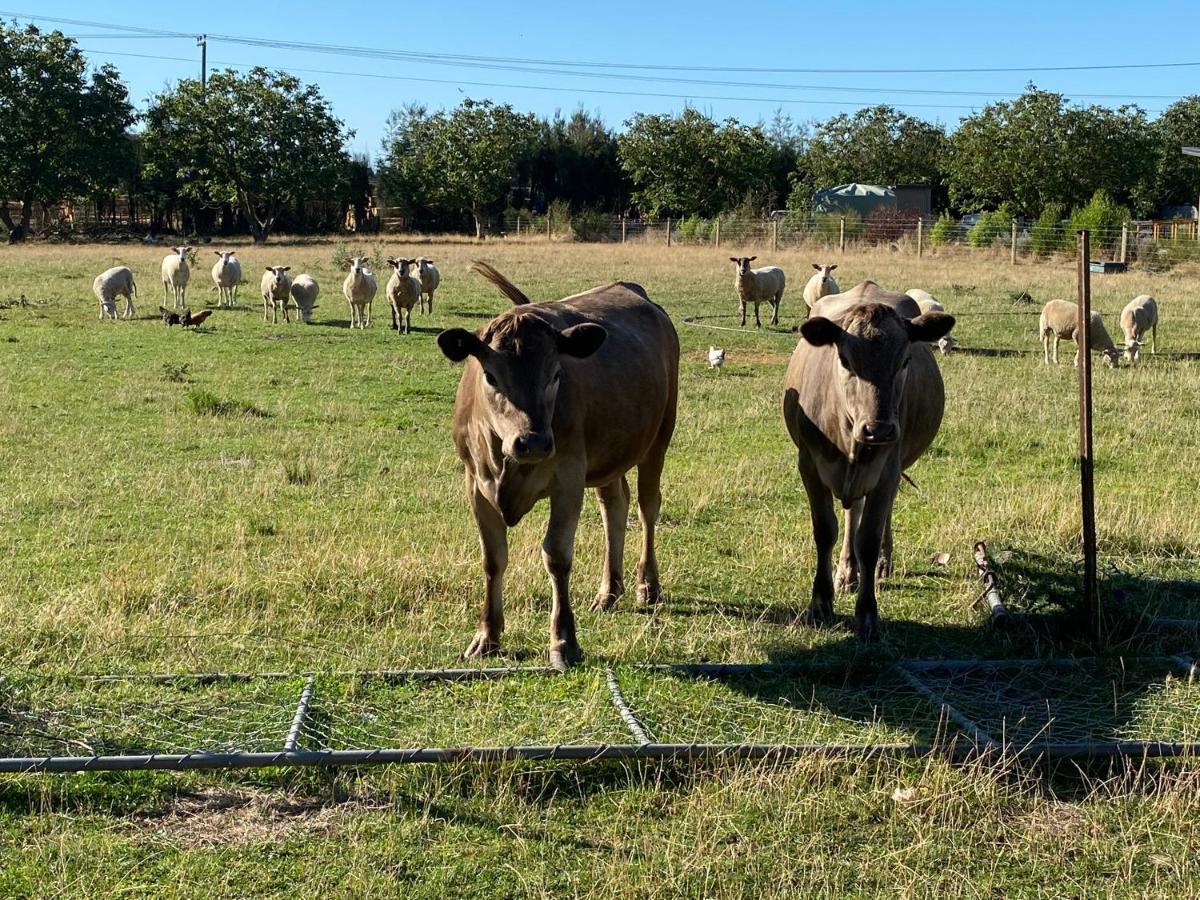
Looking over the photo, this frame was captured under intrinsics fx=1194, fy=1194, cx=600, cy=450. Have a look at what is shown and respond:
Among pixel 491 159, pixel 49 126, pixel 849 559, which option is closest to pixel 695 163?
pixel 491 159

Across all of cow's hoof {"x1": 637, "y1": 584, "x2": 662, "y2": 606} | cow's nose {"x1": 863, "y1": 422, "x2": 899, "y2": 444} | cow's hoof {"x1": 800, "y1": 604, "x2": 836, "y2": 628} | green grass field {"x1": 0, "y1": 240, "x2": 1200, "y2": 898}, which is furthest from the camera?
cow's hoof {"x1": 637, "y1": 584, "x2": 662, "y2": 606}

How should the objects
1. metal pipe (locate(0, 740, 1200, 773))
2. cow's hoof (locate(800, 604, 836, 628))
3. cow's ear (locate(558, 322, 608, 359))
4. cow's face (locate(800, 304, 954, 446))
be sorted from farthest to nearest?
cow's hoof (locate(800, 604, 836, 628))
cow's face (locate(800, 304, 954, 446))
cow's ear (locate(558, 322, 608, 359))
metal pipe (locate(0, 740, 1200, 773))

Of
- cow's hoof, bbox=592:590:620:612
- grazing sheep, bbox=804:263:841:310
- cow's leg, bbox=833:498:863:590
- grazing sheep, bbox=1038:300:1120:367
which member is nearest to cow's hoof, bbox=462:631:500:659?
cow's hoof, bbox=592:590:620:612

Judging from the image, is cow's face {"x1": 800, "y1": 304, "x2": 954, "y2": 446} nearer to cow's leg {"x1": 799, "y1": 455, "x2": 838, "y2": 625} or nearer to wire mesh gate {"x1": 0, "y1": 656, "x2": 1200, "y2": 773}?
cow's leg {"x1": 799, "y1": 455, "x2": 838, "y2": 625}

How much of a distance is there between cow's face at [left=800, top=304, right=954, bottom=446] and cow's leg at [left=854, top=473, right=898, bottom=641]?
50cm

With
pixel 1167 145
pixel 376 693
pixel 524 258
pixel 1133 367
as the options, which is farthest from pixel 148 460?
pixel 1167 145

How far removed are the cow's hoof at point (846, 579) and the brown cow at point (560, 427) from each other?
1.32m

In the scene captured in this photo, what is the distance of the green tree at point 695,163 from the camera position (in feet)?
244

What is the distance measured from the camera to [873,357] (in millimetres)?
6738

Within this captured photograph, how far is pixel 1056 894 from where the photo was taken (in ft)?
13.8

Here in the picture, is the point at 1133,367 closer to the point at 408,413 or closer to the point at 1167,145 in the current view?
the point at 408,413

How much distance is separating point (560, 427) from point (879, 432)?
175cm

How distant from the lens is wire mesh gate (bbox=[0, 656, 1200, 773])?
201 inches

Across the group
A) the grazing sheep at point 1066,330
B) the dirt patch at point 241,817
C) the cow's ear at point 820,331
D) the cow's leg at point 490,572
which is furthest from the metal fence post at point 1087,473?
the grazing sheep at point 1066,330
